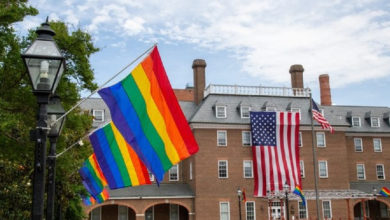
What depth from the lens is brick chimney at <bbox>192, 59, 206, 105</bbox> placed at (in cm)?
4594

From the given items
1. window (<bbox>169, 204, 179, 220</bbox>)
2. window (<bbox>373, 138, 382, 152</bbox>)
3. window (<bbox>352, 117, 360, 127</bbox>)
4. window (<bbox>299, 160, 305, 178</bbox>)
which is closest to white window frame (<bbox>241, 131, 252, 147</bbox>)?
window (<bbox>299, 160, 305, 178</bbox>)

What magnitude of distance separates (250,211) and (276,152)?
6148 millimetres

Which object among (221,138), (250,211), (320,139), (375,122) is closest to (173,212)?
(250,211)

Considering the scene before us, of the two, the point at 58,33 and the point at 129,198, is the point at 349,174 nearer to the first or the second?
the point at 129,198

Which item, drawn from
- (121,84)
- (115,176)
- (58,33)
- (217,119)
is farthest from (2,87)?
(217,119)

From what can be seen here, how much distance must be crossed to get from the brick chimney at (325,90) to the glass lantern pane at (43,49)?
5045cm

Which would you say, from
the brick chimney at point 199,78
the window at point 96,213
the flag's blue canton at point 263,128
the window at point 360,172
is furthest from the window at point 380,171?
the window at point 96,213

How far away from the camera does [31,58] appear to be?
20.2ft

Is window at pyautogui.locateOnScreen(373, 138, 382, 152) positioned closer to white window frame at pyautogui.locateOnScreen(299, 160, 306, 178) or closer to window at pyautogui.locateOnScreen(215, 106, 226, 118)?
white window frame at pyautogui.locateOnScreen(299, 160, 306, 178)

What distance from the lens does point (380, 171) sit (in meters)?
49.4

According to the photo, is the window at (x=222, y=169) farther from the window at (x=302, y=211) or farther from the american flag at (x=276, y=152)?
the window at (x=302, y=211)

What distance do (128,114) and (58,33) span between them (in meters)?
8.03

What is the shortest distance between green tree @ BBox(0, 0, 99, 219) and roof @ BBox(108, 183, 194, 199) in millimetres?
19435

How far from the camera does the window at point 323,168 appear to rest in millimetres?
44188
